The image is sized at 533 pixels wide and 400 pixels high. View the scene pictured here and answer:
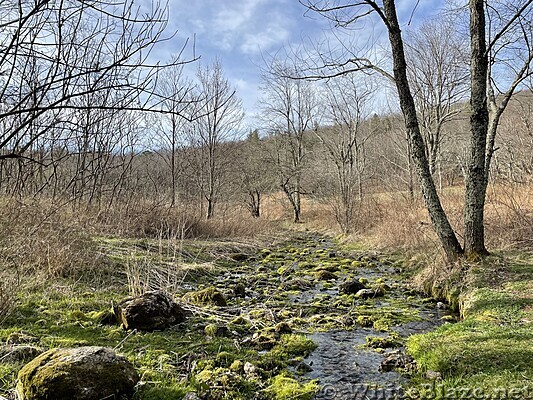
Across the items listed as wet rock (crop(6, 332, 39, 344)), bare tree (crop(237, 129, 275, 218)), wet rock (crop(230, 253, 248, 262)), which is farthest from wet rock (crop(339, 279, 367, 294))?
bare tree (crop(237, 129, 275, 218))

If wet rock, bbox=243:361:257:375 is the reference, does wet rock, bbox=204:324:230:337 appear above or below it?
above

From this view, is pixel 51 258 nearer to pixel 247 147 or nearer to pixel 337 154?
pixel 337 154

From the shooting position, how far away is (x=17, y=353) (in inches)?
123

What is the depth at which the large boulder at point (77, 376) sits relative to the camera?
252cm

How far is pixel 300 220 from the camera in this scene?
23.3 m

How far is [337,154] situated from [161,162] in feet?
28.2

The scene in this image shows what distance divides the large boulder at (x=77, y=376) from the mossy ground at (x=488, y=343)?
2.26 meters

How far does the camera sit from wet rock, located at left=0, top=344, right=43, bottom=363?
3065 millimetres

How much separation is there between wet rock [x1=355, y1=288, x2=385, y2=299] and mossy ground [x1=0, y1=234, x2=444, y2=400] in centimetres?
13

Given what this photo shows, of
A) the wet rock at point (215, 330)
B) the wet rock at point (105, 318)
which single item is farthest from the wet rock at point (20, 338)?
the wet rock at point (215, 330)

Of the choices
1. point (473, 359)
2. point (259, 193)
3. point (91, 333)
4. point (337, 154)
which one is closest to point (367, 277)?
point (473, 359)

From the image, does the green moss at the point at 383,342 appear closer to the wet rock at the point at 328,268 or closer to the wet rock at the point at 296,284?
the wet rock at the point at 296,284

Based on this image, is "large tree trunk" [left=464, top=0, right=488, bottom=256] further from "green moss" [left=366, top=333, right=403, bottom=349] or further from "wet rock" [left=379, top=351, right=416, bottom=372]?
"wet rock" [left=379, top=351, right=416, bottom=372]

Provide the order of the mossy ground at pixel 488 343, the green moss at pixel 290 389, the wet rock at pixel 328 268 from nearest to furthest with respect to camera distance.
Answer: the mossy ground at pixel 488 343 < the green moss at pixel 290 389 < the wet rock at pixel 328 268
